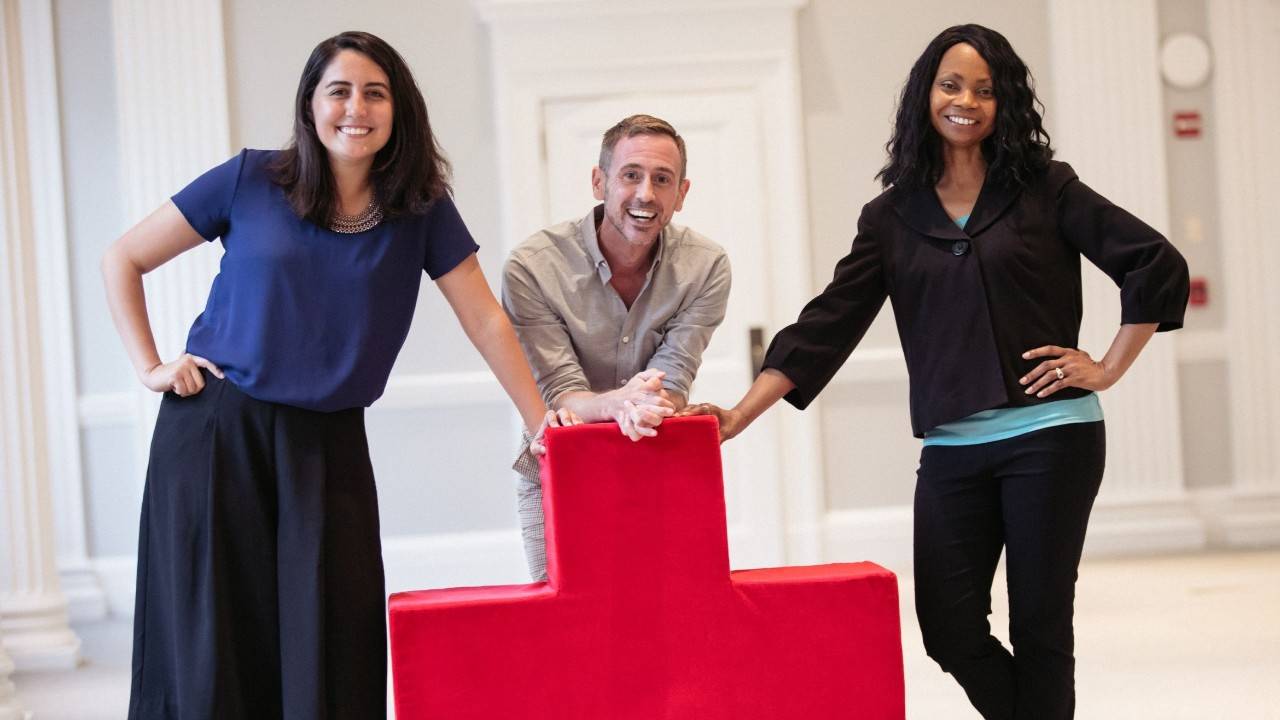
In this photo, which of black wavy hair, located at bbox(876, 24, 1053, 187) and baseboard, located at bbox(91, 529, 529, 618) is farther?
baseboard, located at bbox(91, 529, 529, 618)

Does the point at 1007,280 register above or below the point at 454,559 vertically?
above

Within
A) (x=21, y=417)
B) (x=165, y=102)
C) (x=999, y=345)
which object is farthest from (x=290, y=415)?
(x=165, y=102)

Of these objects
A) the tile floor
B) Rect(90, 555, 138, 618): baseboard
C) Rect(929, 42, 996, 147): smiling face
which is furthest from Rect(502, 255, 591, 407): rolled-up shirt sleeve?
Rect(90, 555, 138, 618): baseboard

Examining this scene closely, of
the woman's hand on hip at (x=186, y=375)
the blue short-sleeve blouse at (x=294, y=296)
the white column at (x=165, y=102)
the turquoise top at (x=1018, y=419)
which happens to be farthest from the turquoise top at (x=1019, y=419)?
the white column at (x=165, y=102)

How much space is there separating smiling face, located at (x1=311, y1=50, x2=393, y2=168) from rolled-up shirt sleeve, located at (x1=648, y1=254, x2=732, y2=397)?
673 mm

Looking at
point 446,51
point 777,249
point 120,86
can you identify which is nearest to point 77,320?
point 120,86

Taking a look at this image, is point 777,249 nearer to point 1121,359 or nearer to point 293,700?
point 1121,359

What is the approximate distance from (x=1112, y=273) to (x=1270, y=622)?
87.5 inches

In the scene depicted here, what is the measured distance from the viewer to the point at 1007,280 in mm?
2111

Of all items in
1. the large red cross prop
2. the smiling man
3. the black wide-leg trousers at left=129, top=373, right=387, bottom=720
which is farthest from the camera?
the smiling man

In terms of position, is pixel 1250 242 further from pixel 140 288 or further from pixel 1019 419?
pixel 140 288

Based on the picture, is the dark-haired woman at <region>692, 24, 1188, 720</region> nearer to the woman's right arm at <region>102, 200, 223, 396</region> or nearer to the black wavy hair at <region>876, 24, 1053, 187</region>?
the black wavy hair at <region>876, 24, 1053, 187</region>

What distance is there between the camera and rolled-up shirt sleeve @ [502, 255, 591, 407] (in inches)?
91.1

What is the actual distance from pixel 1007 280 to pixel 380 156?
1.12m
